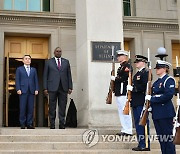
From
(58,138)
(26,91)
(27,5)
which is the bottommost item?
(58,138)

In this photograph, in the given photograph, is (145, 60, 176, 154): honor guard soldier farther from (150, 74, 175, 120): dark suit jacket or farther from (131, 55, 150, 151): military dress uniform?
(131, 55, 150, 151): military dress uniform

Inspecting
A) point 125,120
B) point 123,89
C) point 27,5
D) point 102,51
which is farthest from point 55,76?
point 27,5

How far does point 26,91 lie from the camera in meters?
10.9

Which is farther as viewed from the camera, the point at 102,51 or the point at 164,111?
the point at 102,51

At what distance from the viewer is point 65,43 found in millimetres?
16828

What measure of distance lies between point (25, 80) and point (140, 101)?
3656 millimetres

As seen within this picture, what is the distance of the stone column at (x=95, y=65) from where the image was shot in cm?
1174

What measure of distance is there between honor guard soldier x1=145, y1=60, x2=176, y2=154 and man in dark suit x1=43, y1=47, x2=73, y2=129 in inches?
148

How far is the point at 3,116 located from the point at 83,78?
5.13m

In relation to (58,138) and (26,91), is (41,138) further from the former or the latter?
(26,91)

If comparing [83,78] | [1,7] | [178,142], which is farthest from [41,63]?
[178,142]

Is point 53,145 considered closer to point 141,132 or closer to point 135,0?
point 141,132

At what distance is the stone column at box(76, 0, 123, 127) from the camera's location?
11.7m

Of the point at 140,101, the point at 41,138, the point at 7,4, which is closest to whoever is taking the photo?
the point at 140,101
